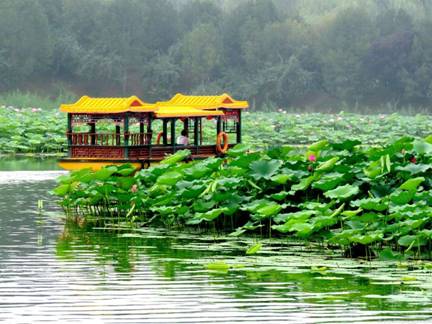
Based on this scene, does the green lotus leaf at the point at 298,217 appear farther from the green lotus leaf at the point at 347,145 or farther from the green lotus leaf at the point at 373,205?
the green lotus leaf at the point at 347,145

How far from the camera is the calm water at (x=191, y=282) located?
984 centimetres

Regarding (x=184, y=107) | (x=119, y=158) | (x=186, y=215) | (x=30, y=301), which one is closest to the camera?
(x=30, y=301)

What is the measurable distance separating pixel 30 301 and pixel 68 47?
47965 millimetres

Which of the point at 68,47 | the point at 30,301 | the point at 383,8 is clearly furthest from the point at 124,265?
the point at 383,8

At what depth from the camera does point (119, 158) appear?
21.8 m

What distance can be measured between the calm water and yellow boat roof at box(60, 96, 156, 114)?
7357 millimetres

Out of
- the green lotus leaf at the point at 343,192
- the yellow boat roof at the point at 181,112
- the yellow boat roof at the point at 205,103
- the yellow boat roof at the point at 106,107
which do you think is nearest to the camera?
the green lotus leaf at the point at 343,192

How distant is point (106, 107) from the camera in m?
22.2

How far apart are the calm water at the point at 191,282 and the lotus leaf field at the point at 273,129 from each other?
17.9 metres

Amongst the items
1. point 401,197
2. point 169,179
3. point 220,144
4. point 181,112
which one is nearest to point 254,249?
point 401,197

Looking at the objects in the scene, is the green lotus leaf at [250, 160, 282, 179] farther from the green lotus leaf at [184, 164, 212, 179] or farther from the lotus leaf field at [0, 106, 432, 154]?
the lotus leaf field at [0, 106, 432, 154]

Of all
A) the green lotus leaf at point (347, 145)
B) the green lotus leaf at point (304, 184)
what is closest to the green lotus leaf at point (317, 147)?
the green lotus leaf at point (347, 145)

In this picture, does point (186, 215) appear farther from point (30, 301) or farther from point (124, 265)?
point (30, 301)

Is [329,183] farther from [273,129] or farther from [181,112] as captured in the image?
[273,129]
